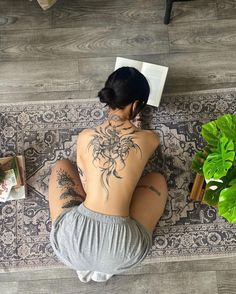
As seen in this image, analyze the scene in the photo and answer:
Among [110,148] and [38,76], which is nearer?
[110,148]

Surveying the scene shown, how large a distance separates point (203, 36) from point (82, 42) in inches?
22.1

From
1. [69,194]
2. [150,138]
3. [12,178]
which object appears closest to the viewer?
[150,138]

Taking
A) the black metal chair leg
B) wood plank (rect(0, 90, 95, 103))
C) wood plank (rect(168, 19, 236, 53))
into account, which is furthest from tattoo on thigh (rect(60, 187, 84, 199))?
the black metal chair leg

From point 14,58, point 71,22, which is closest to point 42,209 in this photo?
point 14,58

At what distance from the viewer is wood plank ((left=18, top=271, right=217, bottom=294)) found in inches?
64.3

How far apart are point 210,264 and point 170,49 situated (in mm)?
956

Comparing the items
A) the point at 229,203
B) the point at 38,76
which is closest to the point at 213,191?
the point at 229,203

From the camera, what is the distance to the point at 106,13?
77.3 inches

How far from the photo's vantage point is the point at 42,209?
1721 mm

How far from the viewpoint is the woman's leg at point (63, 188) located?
1.55 m

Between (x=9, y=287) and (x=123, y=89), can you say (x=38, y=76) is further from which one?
(x=9, y=287)

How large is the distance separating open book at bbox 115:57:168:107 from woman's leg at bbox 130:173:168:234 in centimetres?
34

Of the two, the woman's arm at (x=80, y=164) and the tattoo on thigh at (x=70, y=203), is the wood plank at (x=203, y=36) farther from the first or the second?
the tattoo on thigh at (x=70, y=203)

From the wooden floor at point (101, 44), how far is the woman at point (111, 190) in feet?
1.63
